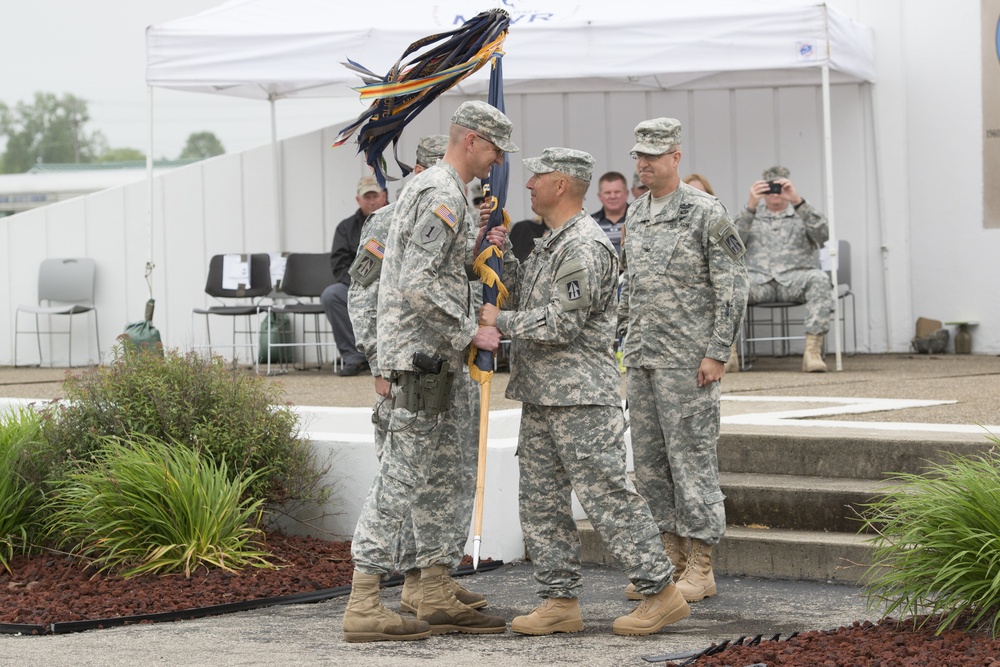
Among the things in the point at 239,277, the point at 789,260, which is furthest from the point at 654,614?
the point at 239,277

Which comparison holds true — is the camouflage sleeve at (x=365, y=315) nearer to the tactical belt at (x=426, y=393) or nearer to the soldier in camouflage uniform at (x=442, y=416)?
the soldier in camouflage uniform at (x=442, y=416)

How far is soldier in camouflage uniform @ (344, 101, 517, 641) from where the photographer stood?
4.64 metres

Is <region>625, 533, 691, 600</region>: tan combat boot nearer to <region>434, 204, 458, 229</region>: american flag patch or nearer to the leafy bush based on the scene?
the leafy bush

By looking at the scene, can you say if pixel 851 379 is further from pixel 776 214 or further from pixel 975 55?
pixel 975 55

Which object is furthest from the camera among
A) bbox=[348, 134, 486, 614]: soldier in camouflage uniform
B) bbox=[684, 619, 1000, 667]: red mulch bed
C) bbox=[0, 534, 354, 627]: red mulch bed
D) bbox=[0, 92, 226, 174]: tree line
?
bbox=[0, 92, 226, 174]: tree line

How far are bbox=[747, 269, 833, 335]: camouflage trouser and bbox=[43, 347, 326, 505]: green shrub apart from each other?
538 cm

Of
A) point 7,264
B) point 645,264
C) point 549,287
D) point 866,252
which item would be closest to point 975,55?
point 866,252

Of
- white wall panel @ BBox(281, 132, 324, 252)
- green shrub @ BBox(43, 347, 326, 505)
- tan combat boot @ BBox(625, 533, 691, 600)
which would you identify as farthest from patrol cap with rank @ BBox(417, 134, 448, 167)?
white wall panel @ BBox(281, 132, 324, 252)

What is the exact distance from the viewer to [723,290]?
17.9ft

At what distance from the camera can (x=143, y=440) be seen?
627 cm

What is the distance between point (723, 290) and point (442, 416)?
135 cm

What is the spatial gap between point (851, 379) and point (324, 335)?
18.2ft

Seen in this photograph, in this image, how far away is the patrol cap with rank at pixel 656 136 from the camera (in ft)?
17.8

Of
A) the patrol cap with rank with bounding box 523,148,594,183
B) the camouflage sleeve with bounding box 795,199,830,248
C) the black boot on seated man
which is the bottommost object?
the black boot on seated man
